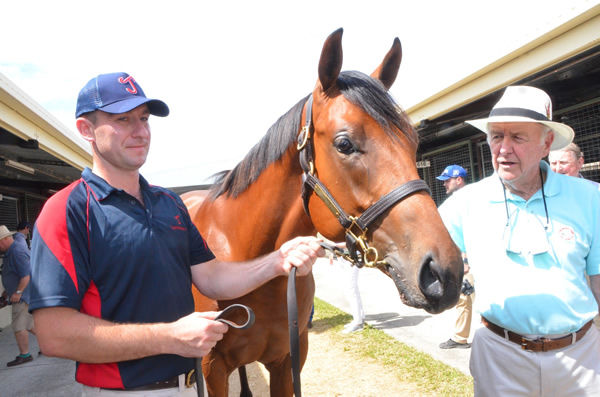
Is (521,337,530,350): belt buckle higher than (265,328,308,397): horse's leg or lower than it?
higher

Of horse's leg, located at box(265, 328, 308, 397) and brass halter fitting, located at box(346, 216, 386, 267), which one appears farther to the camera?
horse's leg, located at box(265, 328, 308, 397)

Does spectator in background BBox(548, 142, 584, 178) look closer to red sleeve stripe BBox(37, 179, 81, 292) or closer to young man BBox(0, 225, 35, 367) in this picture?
red sleeve stripe BBox(37, 179, 81, 292)

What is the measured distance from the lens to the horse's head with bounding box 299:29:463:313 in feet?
4.67

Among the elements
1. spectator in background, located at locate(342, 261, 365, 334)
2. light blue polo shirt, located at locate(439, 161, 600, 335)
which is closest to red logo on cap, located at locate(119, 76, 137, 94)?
light blue polo shirt, located at locate(439, 161, 600, 335)

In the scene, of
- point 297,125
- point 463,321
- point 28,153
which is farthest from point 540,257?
point 28,153

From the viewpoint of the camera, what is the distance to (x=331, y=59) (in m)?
1.79

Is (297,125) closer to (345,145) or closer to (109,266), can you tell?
(345,145)

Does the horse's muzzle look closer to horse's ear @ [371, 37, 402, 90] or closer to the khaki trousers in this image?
horse's ear @ [371, 37, 402, 90]

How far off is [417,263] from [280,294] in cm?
97

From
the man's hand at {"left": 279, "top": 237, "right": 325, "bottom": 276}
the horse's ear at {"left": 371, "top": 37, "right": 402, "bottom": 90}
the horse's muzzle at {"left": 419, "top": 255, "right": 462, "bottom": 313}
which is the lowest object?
the horse's muzzle at {"left": 419, "top": 255, "right": 462, "bottom": 313}

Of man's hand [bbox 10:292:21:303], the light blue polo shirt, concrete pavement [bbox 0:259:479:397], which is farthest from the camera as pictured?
man's hand [bbox 10:292:21:303]

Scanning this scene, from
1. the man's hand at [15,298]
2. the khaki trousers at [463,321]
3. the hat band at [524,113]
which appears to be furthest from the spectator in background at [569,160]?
the man's hand at [15,298]

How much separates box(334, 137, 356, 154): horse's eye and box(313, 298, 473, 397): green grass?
3.11 m

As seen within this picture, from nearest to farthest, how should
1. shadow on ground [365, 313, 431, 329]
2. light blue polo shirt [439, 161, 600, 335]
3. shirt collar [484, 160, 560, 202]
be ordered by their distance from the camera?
light blue polo shirt [439, 161, 600, 335], shirt collar [484, 160, 560, 202], shadow on ground [365, 313, 431, 329]
